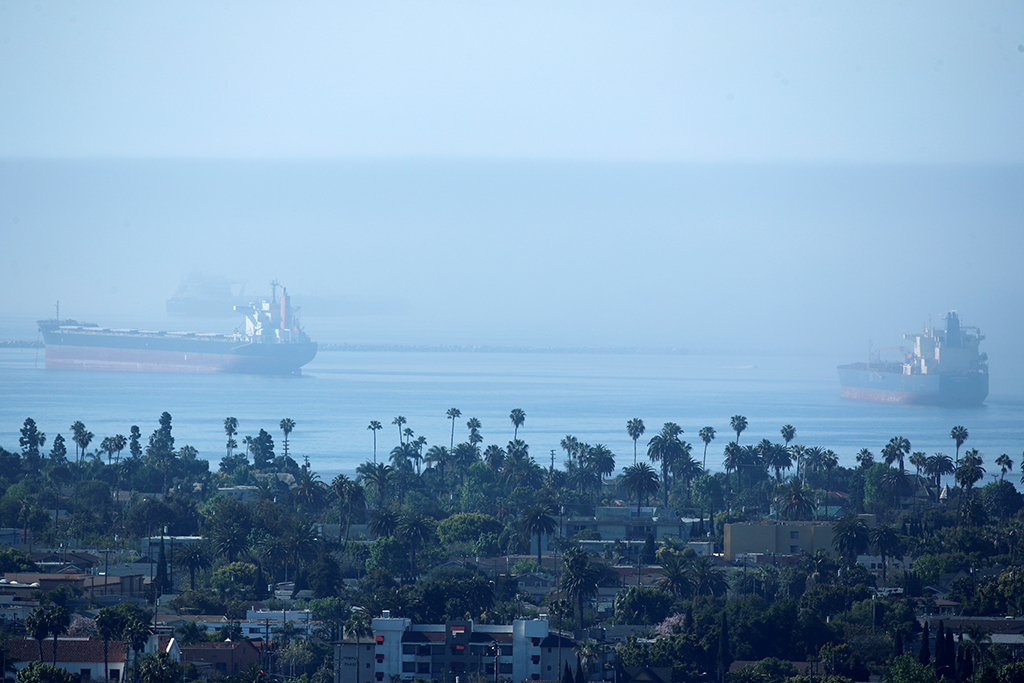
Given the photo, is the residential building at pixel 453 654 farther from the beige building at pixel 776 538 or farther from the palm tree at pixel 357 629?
the beige building at pixel 776 538

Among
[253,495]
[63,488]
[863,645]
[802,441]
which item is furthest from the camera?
[802,441]

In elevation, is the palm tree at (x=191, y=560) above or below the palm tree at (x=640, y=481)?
below

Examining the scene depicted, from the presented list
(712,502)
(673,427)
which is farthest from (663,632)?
(673,427)

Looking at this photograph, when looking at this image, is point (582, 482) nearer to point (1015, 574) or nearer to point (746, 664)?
point (1015, 574)

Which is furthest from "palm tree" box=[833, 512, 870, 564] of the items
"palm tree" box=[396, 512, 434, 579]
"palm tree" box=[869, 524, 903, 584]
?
"palm tree" box=[396, 512, 434, 579]

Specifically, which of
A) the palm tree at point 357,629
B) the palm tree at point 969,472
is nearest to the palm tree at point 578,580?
the palm tree at point 357,629

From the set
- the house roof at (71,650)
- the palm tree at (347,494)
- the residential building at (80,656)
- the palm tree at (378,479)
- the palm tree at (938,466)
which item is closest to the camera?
the residential building at (80,656)
